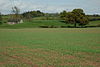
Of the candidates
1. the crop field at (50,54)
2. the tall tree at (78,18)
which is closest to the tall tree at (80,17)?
the tall tree at (78,18)

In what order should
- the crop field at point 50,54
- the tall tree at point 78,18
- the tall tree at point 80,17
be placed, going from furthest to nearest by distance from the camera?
1. the tall tree at point 78,18
2. the tall tree at point 80,17
3. the crop field at point 50,54

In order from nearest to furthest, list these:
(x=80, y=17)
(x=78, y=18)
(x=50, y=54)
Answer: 1. (x=50, y=54)
2. (x=78, y=18)
3. (x=80, y=17)

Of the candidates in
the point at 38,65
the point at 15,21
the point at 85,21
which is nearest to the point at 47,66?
the point at 38,65

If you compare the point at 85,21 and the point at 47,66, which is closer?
the point at 47,66

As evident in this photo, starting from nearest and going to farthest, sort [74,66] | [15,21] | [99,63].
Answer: [74,66]
[99,63]
[15,21]

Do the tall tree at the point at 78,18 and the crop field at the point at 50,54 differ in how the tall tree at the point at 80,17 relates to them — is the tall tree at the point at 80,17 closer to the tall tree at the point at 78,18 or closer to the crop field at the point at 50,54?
the tall tree at the point at 78,18

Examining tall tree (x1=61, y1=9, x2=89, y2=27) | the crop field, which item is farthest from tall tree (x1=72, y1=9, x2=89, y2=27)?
the crop field

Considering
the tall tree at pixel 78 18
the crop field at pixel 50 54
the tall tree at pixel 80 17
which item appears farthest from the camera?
the tall tree at pixel 78 18

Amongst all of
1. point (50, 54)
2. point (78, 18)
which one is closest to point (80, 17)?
point (78, 18)

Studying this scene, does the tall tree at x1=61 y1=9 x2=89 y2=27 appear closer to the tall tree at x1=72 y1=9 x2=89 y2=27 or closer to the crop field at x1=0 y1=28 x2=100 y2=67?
the tall tree at x1=72 y1=9 x2=89 y2=27

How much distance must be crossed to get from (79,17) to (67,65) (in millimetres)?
83787

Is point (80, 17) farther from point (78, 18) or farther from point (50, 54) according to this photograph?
point (50, 54)

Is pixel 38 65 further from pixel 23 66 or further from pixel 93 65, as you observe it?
pixel 93 65

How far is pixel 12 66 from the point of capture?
1139cm
